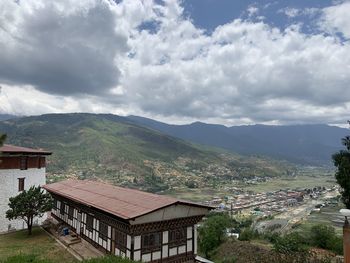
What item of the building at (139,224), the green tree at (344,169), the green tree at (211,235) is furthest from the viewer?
the green tree at (211,235)

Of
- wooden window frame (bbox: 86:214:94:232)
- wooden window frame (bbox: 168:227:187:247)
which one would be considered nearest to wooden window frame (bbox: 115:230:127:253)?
wooden window frame (bbox: 168:227:187:247)

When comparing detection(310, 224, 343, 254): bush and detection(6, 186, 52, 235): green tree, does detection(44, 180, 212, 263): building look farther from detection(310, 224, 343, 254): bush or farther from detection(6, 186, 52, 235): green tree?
detection(310, 224, 343, 254): bush

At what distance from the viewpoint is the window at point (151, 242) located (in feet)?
65.1

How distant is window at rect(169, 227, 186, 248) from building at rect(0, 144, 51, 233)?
57.8 feet

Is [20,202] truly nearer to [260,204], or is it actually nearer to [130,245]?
[130,245]

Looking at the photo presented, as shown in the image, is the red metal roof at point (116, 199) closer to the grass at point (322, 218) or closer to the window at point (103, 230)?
the window at point (103, 230)

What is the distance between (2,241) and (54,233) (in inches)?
164

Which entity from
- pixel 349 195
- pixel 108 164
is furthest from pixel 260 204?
pixel 349 195

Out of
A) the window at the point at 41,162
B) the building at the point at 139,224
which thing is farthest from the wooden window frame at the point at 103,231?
the window at the point at 41,162

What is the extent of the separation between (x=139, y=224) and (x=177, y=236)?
381cm

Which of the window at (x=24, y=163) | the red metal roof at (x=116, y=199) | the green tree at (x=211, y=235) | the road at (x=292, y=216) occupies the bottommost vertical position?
the road at (x=292, y=216)

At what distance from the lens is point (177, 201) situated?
→ 20.8 m

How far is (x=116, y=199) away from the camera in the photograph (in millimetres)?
22859

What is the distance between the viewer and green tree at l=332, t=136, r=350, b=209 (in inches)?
907
